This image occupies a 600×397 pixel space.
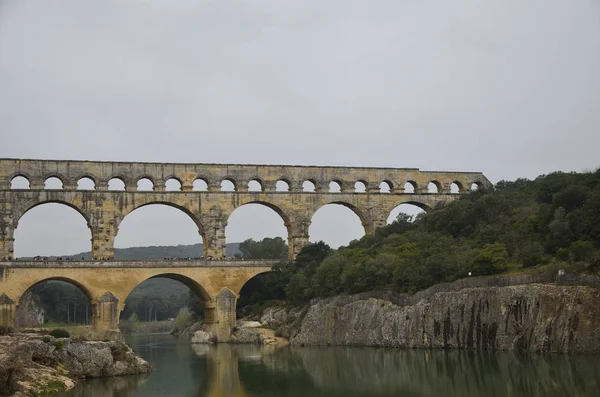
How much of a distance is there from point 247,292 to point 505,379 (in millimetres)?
30797

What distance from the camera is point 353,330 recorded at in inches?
1409

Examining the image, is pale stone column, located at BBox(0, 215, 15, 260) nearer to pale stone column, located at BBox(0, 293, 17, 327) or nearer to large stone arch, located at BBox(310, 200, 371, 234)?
pale stone column, located at BBox(0, 293, 17, 327)

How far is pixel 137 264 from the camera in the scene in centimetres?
4344

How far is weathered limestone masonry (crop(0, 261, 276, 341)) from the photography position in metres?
40.9

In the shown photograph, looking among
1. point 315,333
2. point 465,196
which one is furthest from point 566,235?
point 465,196

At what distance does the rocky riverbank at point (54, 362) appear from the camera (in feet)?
61.7

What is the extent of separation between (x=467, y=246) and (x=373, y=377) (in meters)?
13.8

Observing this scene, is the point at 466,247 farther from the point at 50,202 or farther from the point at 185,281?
the point at 50,202

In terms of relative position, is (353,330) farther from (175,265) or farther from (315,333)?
(175,265)

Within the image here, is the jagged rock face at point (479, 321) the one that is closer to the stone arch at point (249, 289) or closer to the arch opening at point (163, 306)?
the stone arch at point (249, 289)

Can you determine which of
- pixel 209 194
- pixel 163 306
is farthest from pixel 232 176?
pixel 163 306

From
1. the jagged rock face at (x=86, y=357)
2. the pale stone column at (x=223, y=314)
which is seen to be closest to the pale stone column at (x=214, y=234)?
the pale stone column at (x=223, y=314)

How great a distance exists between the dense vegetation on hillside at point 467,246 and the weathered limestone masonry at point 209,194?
4516mm

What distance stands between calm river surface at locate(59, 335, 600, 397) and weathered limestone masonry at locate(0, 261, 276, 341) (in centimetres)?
1295
